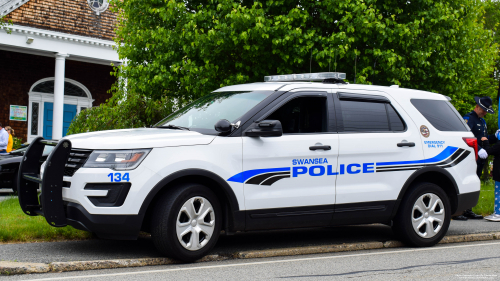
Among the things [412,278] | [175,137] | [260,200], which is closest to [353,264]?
[412,278]

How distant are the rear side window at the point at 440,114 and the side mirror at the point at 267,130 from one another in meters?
2.26

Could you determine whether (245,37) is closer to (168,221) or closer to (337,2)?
(337,2)

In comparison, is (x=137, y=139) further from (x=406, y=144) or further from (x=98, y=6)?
(x=98, y=6)

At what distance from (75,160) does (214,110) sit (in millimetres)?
1715

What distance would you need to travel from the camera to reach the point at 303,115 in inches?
262

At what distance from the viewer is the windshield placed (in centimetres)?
642

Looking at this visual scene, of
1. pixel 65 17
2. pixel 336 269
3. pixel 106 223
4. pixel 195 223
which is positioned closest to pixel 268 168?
pixel 195 223

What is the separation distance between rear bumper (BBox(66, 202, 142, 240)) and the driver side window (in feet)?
6.28

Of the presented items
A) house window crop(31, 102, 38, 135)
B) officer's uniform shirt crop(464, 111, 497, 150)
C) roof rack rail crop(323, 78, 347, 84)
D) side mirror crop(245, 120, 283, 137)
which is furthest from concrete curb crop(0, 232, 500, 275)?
house window crop(31, 102, 38, 135)

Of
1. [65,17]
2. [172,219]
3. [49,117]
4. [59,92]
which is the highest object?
[65,17]

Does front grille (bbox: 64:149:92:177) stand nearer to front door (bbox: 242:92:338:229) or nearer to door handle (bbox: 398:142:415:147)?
front door (bbox: 242:92:338:229)

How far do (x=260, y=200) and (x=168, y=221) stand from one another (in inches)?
40.8

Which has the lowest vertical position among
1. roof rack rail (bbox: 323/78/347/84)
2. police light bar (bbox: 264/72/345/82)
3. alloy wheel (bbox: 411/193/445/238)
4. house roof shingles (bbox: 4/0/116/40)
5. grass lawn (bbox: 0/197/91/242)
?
grass lawn (bbox: 0/197/91/242)

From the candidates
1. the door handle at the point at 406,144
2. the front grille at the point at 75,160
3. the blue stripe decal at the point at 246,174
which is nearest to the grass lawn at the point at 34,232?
the front grille at the point at 75,160
